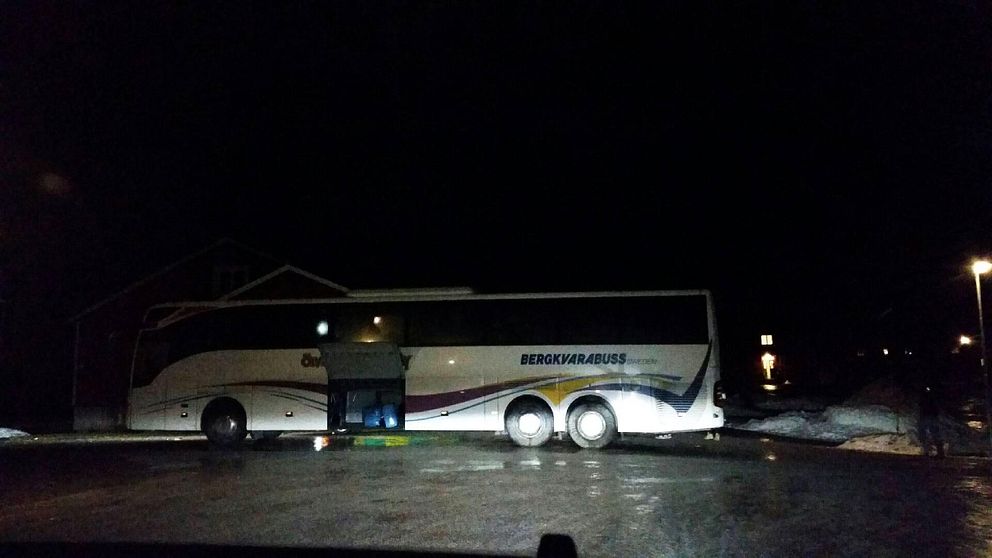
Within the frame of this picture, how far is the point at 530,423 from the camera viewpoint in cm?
1772

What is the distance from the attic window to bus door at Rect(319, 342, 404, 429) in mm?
16655

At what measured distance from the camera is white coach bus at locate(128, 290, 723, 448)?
17.2 metres

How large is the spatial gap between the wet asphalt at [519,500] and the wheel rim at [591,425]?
0.44 metres

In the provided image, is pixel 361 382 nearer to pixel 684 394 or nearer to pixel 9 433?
pixel 684 394

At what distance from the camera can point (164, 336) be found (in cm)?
1939

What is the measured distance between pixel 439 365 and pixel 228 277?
19055 mm

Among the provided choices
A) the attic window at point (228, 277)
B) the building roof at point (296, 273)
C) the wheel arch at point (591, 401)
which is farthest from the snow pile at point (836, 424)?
the attic window at point (228, 277)

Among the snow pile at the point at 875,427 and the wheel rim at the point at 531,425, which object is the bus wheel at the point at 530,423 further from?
the snow pile at the point at 875,427

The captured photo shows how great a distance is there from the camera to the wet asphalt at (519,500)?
8.45 metres

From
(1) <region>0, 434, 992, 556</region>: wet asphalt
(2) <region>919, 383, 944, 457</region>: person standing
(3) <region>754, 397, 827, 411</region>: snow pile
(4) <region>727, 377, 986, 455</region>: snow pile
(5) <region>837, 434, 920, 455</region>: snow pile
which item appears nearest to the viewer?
(1) <region>0, 434, 992, 556</region>: wet asphalt

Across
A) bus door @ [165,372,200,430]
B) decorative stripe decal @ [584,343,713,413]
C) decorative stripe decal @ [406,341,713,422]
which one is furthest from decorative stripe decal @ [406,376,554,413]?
bus door @ [165,372,200,430]

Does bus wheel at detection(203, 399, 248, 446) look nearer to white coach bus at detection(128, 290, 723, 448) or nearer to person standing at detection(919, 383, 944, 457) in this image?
white coach bus at detection(128, 290, 723, 448)

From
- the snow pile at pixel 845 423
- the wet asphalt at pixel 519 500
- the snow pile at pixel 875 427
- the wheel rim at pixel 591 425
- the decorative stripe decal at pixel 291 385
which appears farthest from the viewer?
the snow pile at pixel 845 423

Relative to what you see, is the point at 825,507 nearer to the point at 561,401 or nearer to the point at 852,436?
the point at 561,401
